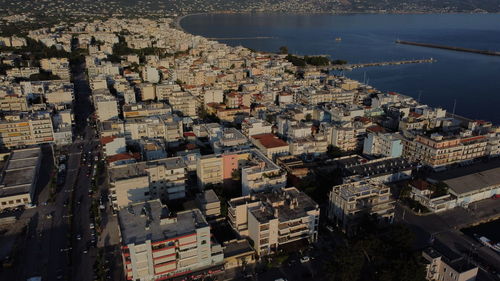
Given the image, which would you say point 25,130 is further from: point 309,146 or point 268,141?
point 309,146

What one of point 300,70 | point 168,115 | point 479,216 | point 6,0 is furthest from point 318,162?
point 6,0

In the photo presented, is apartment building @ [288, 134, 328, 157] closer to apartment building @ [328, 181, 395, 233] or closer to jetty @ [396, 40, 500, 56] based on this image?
apartment building @ [328, 181, 395, 233]

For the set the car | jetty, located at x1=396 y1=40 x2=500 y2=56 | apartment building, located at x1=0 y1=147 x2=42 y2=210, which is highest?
jetty, located at x1=396 y1=40 x2=500 y2=56

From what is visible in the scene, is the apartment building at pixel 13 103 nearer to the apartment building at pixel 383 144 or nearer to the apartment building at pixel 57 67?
the apartment building at pixel 57 67

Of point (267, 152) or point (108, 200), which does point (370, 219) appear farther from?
point (108, 200)

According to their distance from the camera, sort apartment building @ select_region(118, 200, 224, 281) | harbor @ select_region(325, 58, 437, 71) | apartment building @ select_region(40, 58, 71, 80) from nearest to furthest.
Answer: apartment building @ select_region(118, 200, 224, 281) < apartment building @ select_region(40, 58, 71, 80) < harbor @ select_region(325, 58, 437, 71)

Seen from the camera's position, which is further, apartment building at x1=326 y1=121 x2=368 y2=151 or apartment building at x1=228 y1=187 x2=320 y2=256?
apartment building at x1=326 y1=121 x2=368 y2=151

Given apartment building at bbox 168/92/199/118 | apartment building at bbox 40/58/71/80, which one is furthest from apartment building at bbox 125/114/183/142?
apartment building at bbox 40/58/71/80

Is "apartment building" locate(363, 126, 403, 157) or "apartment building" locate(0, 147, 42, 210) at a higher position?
"apartment building" locate(363, 126, 403, 157)

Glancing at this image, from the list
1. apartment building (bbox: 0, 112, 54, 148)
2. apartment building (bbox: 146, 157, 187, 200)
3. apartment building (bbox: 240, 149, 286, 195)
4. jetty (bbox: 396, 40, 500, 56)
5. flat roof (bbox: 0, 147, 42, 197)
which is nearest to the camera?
apartment building (bbox: 240, 149, 286, 195)
